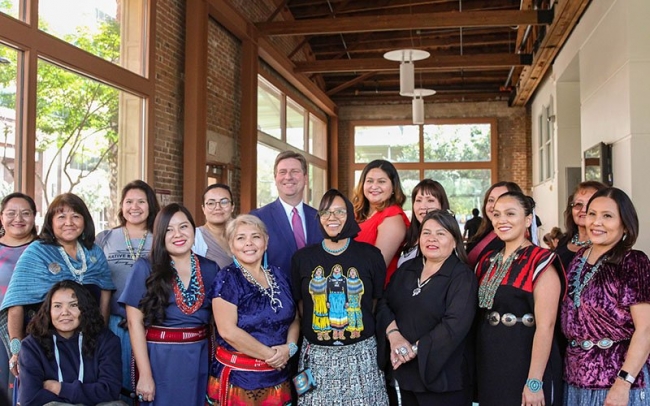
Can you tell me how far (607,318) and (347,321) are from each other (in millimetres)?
1166

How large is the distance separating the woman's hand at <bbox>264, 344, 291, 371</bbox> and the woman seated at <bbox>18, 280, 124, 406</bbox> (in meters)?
0.78

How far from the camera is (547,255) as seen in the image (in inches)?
107

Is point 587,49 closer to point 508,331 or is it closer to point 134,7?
point 134,7

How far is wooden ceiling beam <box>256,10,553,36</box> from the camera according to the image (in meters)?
9.50

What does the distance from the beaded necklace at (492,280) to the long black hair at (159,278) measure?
1.51 metres

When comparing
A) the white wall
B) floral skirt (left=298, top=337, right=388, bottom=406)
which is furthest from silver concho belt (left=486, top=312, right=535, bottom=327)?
the white wall

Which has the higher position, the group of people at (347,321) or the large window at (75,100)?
the large window at (75,100)

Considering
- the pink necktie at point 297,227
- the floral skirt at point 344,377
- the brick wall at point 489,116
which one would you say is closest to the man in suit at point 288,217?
the pink necktie at point 297,227

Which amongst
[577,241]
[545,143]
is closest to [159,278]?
[577,241]

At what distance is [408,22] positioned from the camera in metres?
10.0

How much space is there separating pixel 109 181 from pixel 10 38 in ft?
6.58

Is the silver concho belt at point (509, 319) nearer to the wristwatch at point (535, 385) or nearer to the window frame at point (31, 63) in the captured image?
the wristwatch at point (535, 385)

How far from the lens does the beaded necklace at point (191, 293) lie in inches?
116

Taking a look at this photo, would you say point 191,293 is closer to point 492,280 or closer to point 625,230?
point 492,280
